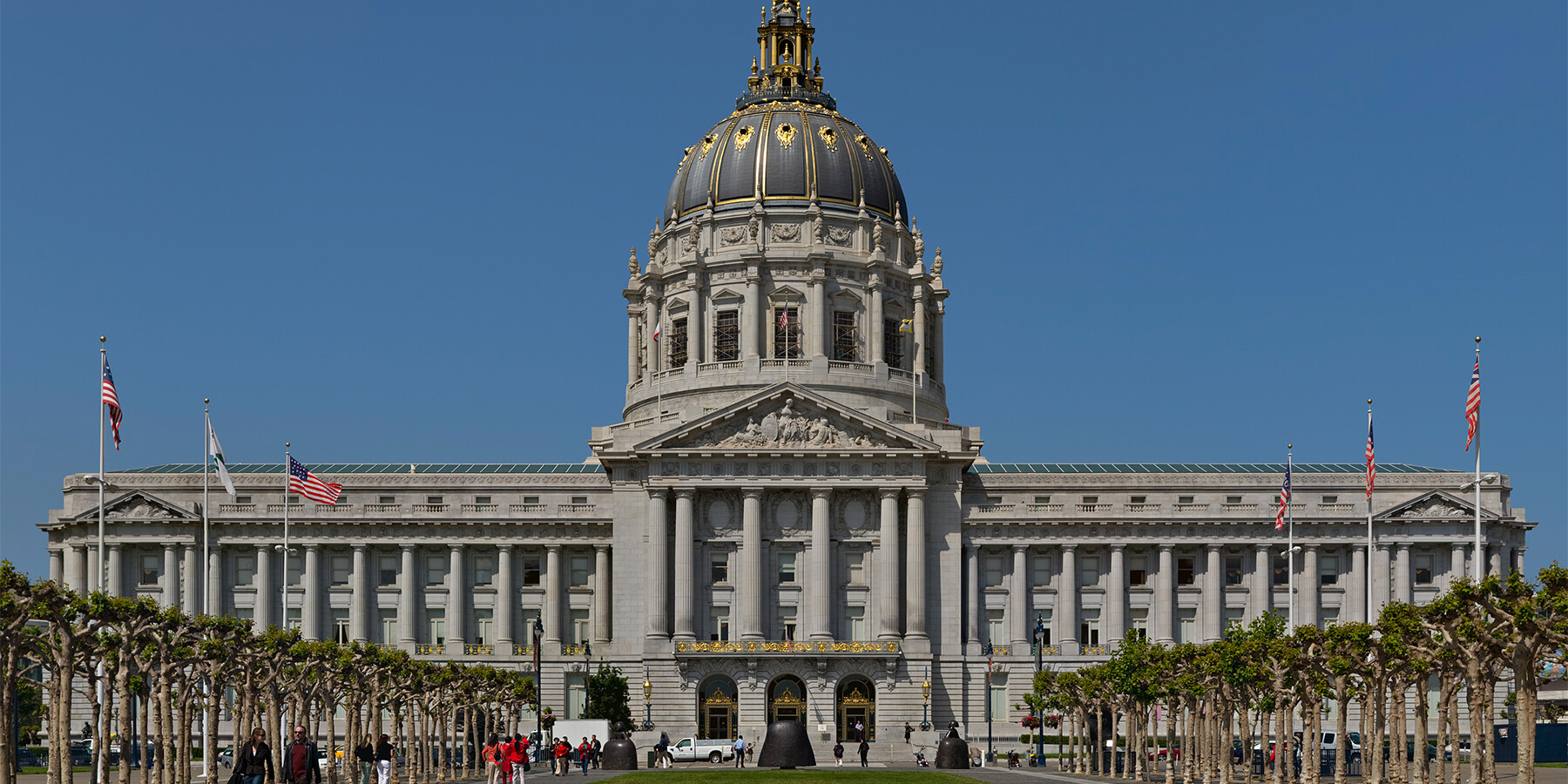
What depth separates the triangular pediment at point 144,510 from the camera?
407ft

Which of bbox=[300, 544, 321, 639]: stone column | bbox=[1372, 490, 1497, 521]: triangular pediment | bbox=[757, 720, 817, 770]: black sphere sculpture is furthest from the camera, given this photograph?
bbox=[300, 544, 321, 639]: stone column

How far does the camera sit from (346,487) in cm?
13062

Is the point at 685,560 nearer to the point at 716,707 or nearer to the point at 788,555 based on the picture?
the point at 788,555

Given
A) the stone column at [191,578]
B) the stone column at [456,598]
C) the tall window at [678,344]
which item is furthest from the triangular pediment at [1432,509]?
the stone column at [191,578]

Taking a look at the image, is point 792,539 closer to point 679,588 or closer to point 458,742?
point 679,588

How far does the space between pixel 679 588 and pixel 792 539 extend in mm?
7701

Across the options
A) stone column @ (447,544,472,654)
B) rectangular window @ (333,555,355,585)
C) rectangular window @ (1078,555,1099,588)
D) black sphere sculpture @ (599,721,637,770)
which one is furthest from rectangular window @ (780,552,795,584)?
black sphere sculpture @ (599,721,637,770)

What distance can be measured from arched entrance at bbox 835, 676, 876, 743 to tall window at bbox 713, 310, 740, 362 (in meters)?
28.3

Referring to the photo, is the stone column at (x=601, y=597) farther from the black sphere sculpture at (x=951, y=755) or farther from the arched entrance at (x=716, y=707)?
the black sphere sculpture at (x=951, y=755)

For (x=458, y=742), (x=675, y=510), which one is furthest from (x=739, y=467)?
(x=458, y=742)

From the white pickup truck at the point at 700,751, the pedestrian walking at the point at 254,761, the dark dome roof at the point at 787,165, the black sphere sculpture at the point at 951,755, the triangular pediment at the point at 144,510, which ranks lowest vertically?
the white pickup truck at the point at 700,751

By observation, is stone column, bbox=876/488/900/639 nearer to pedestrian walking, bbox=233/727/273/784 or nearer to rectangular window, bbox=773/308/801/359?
rectangular window, bbox=773/308/801/359

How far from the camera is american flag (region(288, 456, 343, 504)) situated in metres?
93.9

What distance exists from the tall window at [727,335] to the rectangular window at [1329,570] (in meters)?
42.0
